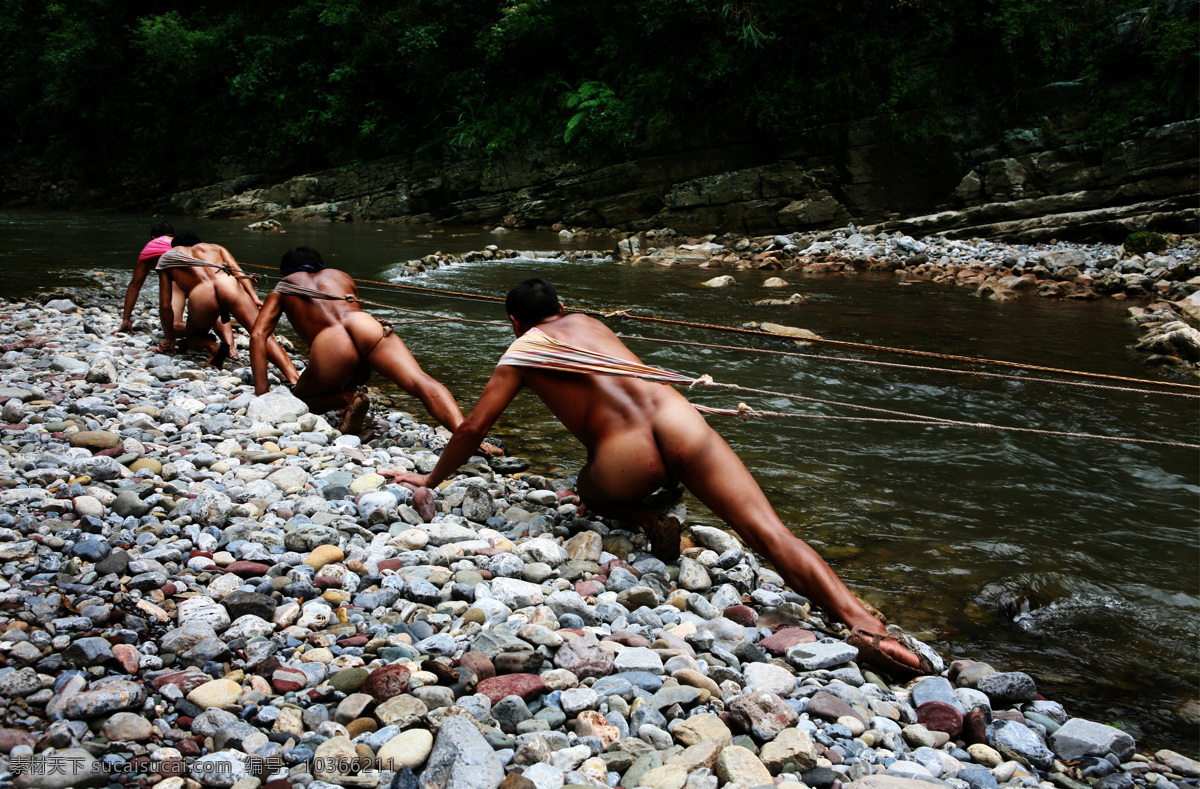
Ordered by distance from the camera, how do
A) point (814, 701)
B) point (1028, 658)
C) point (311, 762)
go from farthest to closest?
point (1028, 658), point (814, 701), point (311, 762)

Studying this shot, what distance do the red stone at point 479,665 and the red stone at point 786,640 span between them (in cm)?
91

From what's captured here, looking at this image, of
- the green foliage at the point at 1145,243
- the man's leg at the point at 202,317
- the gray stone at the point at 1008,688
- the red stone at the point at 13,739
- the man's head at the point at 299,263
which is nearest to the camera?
the red stone at the point at 13,739

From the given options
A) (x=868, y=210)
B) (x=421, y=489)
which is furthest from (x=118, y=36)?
(x=421, y=489)

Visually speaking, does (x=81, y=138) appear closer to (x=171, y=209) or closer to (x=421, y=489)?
(x=171, y=209)

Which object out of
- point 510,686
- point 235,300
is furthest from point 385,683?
point 235,300

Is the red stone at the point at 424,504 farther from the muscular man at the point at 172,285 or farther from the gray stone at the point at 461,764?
the muscular man at the point at 172,285

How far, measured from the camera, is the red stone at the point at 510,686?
6.39ft

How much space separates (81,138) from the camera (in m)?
26.6

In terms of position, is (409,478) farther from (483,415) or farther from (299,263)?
(299,263)

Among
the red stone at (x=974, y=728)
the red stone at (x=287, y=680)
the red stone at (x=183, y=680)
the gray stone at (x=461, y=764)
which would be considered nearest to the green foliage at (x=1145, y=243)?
the red stone at (x=974, y=728)

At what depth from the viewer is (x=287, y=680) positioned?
1.95 m

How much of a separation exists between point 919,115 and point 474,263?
9821 mm

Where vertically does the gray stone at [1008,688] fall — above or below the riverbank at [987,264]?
below

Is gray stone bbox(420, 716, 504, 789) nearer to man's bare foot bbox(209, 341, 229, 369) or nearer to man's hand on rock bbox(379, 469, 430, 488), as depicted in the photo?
man's hand on rock bbox(379, 469, 430, 488)
